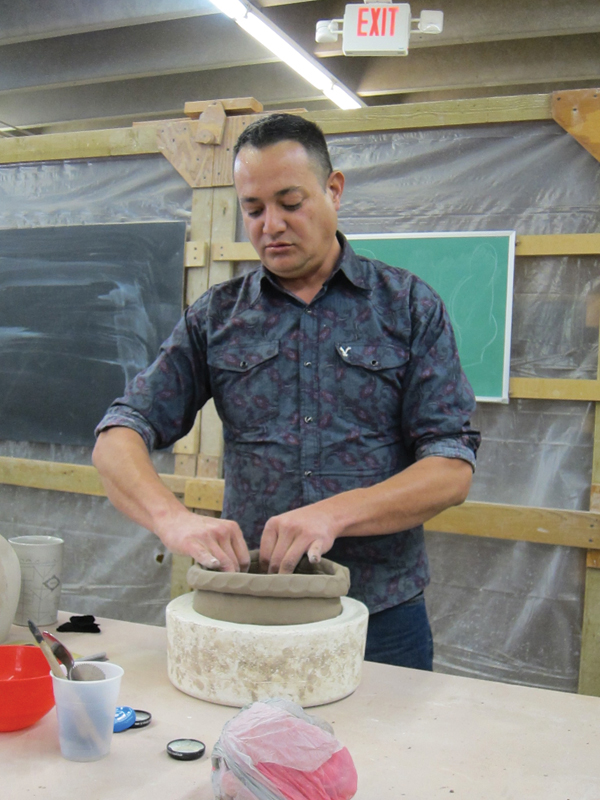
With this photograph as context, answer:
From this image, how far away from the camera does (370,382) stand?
1524mm

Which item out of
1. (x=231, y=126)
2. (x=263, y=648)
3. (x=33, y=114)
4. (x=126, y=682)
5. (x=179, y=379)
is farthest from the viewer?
(x=33, y=114)

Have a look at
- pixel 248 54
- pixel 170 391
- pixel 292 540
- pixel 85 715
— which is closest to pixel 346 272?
pixel 170 391

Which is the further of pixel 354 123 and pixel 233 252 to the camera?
pixel 233 252

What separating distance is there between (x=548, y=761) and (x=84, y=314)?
8.40 ft

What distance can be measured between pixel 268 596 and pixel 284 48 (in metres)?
4.12

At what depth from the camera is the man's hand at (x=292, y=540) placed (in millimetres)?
1216

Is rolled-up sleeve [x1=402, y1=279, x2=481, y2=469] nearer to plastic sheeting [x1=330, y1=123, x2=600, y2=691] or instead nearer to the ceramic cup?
the ceramic cup

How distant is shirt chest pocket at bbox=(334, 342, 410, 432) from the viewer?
152 cm

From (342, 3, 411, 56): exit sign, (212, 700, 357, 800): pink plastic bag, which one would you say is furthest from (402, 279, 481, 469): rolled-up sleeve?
(342, 3, 411, 56): exit sign

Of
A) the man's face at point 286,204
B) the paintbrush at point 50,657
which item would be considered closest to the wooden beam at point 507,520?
the man's face at point 286,204

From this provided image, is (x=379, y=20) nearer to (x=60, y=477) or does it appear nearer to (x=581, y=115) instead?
(x=581, y=115)

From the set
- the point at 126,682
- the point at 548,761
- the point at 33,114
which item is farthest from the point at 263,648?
the point at 33,114

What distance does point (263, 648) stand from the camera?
3.47 ft

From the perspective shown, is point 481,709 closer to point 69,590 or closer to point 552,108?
point 552,108
